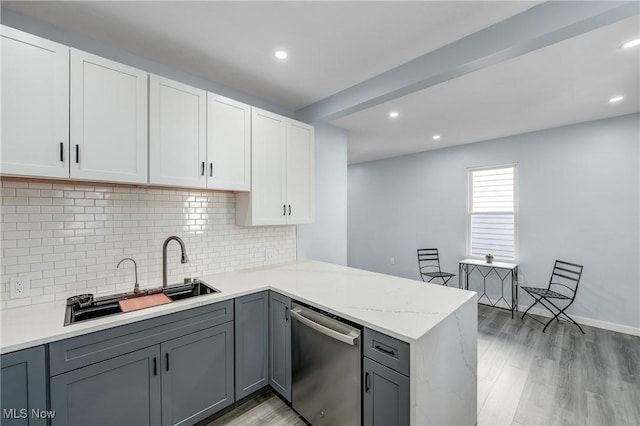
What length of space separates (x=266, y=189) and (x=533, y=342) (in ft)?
11.2

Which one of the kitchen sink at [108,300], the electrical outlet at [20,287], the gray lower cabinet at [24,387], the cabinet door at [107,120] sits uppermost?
the cabinet door at [107,120]

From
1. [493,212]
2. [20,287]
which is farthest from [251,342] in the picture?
[493,212]

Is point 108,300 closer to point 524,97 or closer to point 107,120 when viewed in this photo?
point 107,120

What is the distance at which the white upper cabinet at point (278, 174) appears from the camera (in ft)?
8.13

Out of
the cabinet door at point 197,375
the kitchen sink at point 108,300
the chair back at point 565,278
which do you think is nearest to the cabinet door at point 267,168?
the kitchen sink at point 108,300

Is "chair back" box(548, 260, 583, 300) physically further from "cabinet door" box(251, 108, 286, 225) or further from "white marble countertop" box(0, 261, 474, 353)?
"cabinet door" box(251, 108, 286, 225)

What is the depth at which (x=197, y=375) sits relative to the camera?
180 centimetres

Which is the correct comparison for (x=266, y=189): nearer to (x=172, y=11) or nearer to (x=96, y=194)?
(x=96, y=194)

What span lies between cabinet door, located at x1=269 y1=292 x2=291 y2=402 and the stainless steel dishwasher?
0.06 meters

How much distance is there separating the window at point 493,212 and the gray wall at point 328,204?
2.43 meters

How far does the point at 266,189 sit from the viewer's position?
2.55 meters

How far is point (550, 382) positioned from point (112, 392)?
3.30 meters

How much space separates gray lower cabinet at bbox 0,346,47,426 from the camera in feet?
3.92

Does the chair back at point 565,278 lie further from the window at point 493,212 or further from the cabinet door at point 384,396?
the cabinet door at point 384,396
